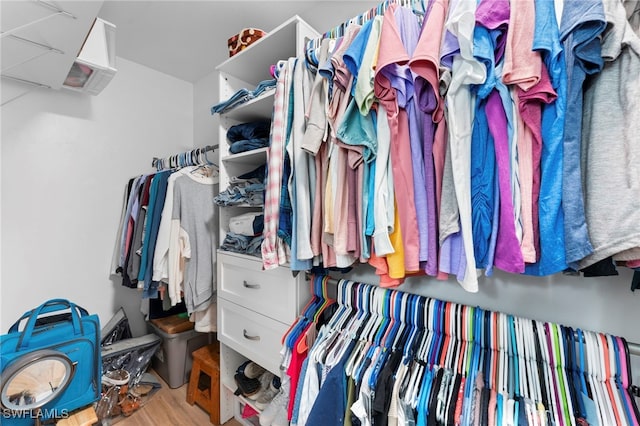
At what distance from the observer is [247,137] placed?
133cm

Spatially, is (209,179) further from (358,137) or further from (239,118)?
(358,137)

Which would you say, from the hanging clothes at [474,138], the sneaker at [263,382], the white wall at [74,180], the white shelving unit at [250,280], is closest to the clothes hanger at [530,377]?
the hanging clothes at [474,138]

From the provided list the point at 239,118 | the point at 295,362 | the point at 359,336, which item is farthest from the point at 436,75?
the point at 239,118

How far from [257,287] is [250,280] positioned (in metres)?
0.06

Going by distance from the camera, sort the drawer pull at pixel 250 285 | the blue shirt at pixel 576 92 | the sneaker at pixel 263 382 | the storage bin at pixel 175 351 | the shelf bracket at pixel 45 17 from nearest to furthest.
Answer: the blue shirt at pixel 576 92 < the shelf bracket at pixel 45 17 < the drawer pull at pixel 250 285 < the sneaker at pixel 263 382 < the storage bin at pixel 175 351

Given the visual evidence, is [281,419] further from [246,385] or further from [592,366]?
[592,366]

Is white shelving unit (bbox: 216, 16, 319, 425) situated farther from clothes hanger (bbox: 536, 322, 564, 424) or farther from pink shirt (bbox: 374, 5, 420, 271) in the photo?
clothes hanger (bbox: 536, 322, 564, 424)

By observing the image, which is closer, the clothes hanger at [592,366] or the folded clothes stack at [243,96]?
the clothes hanger at [592,366]

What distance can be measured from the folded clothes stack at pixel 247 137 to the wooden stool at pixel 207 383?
4.13ft

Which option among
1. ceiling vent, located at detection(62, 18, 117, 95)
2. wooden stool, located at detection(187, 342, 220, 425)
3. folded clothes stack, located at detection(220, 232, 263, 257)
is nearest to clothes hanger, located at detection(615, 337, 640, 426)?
folded clothes stack, located at detection(220, 232, 263, 257)

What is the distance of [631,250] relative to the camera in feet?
1.52

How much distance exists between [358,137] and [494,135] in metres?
0.32

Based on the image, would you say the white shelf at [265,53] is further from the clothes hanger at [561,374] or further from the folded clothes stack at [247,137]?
the clothes hanger at [561,374]

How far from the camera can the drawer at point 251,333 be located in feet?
3.78
